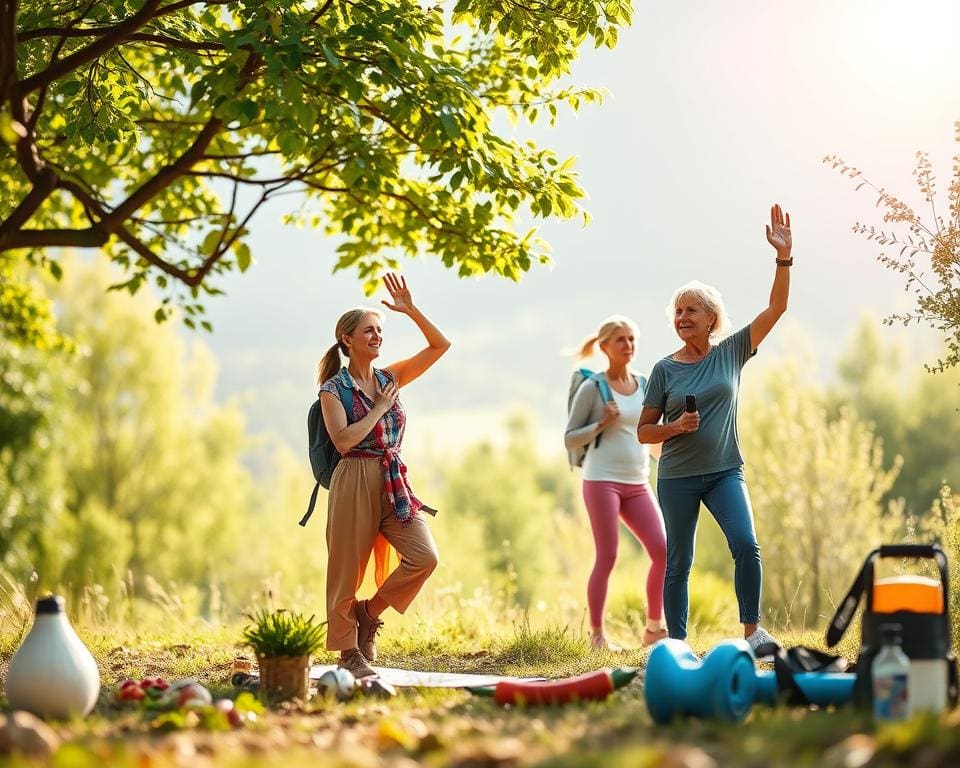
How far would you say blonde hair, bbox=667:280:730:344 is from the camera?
643 centimetres

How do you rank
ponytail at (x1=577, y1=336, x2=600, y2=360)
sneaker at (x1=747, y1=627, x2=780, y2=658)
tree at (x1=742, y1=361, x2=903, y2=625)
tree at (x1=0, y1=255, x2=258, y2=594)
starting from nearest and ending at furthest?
sneaker at (x1=747, y1=627, x2=780, y2=658) → ponytail at (x1=577, y1=336, x2=600, y2=360) → tree at (x1=742, y1=361, x2=903, y2=625) → tree at (x1=0, y1=255, x2=258, y2=594)

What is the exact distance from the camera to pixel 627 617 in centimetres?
1217

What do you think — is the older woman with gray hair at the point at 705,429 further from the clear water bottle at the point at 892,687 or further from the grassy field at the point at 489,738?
the clear water bottle at the point at 892,687

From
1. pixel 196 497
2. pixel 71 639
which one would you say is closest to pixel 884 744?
pixel 71 639

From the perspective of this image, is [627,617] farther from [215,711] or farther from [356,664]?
[215,711]

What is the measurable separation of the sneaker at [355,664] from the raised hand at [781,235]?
3.18m

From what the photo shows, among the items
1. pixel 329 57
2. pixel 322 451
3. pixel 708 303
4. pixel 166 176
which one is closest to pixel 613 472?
pixel 708 303

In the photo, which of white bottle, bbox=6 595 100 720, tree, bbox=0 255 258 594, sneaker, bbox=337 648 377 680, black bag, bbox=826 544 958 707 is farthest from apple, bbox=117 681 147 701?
tree, bbox=0 255 258 594

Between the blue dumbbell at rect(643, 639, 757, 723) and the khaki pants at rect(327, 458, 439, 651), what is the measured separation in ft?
7.08

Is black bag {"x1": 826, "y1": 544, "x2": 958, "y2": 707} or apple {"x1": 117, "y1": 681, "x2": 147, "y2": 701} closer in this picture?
black bag {"x1": 826, "y1": 544, "x2": 958, "y2": 707}

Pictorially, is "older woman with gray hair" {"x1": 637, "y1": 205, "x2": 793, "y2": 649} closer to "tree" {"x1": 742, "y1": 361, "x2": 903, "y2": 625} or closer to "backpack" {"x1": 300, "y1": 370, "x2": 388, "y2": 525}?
"backpack" {"x1": 300, "y1": 370, "x2": 388, "y2": 525}

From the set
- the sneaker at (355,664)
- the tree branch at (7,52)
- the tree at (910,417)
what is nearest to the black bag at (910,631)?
the sneaker at (355,664)

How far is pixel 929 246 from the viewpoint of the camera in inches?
252

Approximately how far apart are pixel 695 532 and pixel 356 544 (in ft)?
6.27
